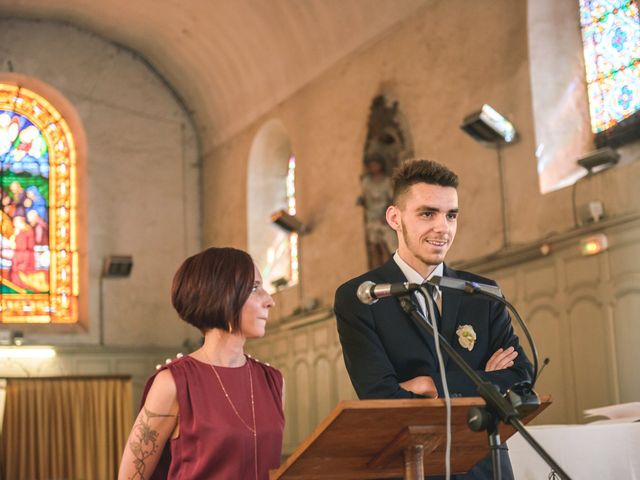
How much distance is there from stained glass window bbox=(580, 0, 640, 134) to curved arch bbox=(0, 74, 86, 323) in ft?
27.7

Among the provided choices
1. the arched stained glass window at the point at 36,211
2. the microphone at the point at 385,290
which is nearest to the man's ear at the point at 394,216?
the microphone at the point at 385,290

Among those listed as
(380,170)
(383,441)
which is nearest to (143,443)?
(383,441)

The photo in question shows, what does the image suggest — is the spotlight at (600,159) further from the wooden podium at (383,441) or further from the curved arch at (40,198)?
the curved arch at (40,198)

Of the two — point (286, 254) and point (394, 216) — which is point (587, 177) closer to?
point (394, 216)

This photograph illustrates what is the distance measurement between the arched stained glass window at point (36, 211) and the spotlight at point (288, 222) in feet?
13.5

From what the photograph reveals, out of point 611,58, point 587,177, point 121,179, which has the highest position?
point 121,179

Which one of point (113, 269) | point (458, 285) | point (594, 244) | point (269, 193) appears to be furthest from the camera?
point (113, 269)

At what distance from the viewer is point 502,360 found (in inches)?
130

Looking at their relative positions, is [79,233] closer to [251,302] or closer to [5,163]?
[5,163]

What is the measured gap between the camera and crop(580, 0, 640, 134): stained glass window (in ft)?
29.0

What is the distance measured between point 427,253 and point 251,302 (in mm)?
598

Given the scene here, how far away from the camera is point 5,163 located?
49.9 ft

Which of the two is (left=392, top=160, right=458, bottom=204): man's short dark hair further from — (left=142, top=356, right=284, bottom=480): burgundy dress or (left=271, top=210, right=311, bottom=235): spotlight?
(left=271, top=210, right=311, bottom=235): spotlight

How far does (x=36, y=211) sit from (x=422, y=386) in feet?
42.4
